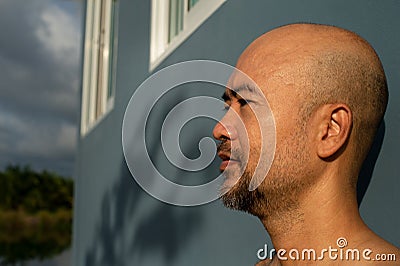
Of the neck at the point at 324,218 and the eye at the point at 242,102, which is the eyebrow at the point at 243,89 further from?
the neck at the point at 324,218

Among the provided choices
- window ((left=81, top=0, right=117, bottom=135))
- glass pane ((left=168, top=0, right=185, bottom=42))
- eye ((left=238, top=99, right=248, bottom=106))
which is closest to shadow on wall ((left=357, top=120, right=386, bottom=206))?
eye ((left=238, top=99, right=248, bottom=106))

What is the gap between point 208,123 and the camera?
89.8 inches

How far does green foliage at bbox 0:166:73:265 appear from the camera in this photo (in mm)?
17016

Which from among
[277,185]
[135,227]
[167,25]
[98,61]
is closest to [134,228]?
[135,227]

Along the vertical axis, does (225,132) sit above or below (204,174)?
below

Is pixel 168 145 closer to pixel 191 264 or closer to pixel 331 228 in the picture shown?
pixel 191 264

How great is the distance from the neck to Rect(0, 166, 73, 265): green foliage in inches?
631

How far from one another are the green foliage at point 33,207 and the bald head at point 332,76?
1609 cm

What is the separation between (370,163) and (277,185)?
30 cm

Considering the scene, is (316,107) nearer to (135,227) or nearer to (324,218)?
(324,218)

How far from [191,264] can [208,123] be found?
55 centimetres

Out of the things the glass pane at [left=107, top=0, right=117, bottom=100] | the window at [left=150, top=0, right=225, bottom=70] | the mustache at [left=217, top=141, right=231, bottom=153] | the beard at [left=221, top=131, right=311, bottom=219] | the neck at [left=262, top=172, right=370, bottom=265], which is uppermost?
the glass pane at [left=107, top=0, right=117, bottom=100]

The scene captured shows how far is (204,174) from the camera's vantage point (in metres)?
2.30

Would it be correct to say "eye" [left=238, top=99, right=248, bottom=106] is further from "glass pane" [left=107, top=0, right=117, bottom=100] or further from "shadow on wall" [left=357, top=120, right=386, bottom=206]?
"glass pane" [left=107, top=0, right=117, bottom=100]
